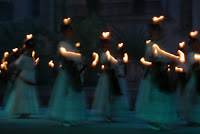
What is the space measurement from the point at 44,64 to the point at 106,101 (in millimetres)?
10198

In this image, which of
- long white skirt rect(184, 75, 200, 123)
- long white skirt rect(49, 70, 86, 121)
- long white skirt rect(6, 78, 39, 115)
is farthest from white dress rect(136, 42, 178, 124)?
long white skirt rect(6, 78, 39, 115)

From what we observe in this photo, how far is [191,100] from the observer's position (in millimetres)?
8836

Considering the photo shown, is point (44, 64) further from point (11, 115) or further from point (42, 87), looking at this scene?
point (11, 115)

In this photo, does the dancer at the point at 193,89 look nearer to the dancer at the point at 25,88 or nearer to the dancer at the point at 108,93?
the dancer at the point at 108,93

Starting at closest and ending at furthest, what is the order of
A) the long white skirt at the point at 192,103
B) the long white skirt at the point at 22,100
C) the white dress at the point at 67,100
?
the white dress at the point at 67,100 < the long white skirt at the point at 192,103 < the long white skirt at the point at 22,100

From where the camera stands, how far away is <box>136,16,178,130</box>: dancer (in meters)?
7.93

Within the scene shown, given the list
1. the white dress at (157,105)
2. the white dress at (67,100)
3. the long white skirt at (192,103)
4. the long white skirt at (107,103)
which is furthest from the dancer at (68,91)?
the long white skirt at (192,103)

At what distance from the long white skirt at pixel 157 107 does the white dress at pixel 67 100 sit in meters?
1.25

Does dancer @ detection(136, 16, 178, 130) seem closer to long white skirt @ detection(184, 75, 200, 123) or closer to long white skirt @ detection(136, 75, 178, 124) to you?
long white skirt @ detection(136, 75, 178, 124)

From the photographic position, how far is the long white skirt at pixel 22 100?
9.74 metres

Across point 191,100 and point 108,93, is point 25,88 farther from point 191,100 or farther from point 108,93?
point 191,100

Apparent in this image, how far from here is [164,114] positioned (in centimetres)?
791

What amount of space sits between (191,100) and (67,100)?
256 centimetres

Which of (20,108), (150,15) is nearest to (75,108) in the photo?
(20,108)
